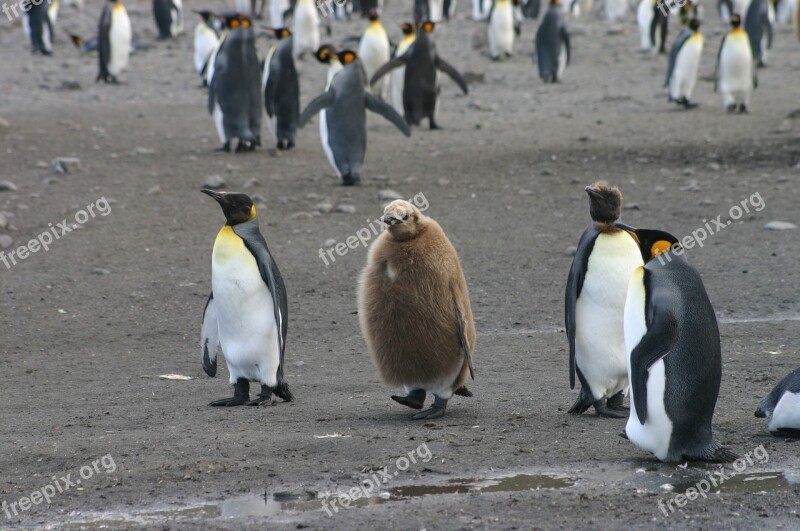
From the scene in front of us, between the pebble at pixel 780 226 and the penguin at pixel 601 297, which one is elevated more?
the penguin at pixel 601 297

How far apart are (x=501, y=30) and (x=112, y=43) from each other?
6041 mm

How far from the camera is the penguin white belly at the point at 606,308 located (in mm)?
4578

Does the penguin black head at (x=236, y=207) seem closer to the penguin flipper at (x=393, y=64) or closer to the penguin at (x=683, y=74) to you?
the penguin flipper at (x=393, y=64)

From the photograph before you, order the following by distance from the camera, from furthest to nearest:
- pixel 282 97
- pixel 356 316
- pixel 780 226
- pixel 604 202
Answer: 1. pixel 282 97
2. pixel 780 226
3. pixel 356 316
4. pixel 604 202

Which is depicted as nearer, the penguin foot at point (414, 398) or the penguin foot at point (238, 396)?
the penguin foot at point (414, 398)

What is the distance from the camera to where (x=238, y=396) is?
5.02m

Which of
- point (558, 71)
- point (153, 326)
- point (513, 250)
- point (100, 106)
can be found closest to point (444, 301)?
point (153, 326)

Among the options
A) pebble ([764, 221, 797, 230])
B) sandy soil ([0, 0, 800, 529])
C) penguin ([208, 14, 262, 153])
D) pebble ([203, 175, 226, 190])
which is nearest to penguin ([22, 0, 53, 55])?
sandy soil ([0, 0, 800, 529])

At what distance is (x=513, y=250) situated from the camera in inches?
312

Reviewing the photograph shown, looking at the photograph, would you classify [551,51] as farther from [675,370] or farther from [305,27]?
[675,370]

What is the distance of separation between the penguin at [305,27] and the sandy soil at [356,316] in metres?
4.22

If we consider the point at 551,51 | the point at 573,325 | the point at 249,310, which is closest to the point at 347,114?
the point at 249,310

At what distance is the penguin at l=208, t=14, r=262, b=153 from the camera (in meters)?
11.5

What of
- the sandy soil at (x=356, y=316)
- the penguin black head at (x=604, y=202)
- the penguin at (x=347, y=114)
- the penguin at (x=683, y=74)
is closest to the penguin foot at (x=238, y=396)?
the sandy soil at (x=356, y=316)
